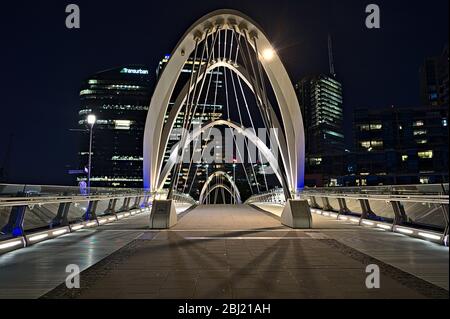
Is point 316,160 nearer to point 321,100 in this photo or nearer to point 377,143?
point 377,143

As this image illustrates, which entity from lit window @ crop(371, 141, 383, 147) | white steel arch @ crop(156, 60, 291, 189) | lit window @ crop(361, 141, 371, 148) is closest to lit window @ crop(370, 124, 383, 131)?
lit window @ crop(371, 141, 383, 147)

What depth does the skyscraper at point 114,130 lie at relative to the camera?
10494 cm

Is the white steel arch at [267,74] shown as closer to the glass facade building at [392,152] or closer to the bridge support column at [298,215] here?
the bridge support column at [298,215]

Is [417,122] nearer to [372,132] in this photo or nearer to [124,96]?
[372,132]

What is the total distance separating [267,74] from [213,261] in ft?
74.1

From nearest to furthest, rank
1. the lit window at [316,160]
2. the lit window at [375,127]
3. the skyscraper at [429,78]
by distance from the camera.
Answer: the lit window at [375,127], the lit window at [316,160], the skyscraper at [429,78]

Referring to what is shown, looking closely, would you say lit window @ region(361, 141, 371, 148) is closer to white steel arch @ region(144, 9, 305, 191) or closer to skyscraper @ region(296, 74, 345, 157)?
white steel arch @ region(144, 9, 305, 191)

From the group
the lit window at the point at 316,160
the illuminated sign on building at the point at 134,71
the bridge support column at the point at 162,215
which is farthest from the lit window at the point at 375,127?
the bridge support column at the point at 162,215

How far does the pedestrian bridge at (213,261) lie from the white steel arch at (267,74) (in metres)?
15.7

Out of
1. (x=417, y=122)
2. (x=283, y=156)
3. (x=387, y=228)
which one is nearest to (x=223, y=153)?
(x=417, y=122)

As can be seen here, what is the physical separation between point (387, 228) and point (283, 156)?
1892 cm

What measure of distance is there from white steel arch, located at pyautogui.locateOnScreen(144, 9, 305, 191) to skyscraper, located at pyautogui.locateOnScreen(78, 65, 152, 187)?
78627mm

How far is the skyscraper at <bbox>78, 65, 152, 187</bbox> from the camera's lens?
105 m
